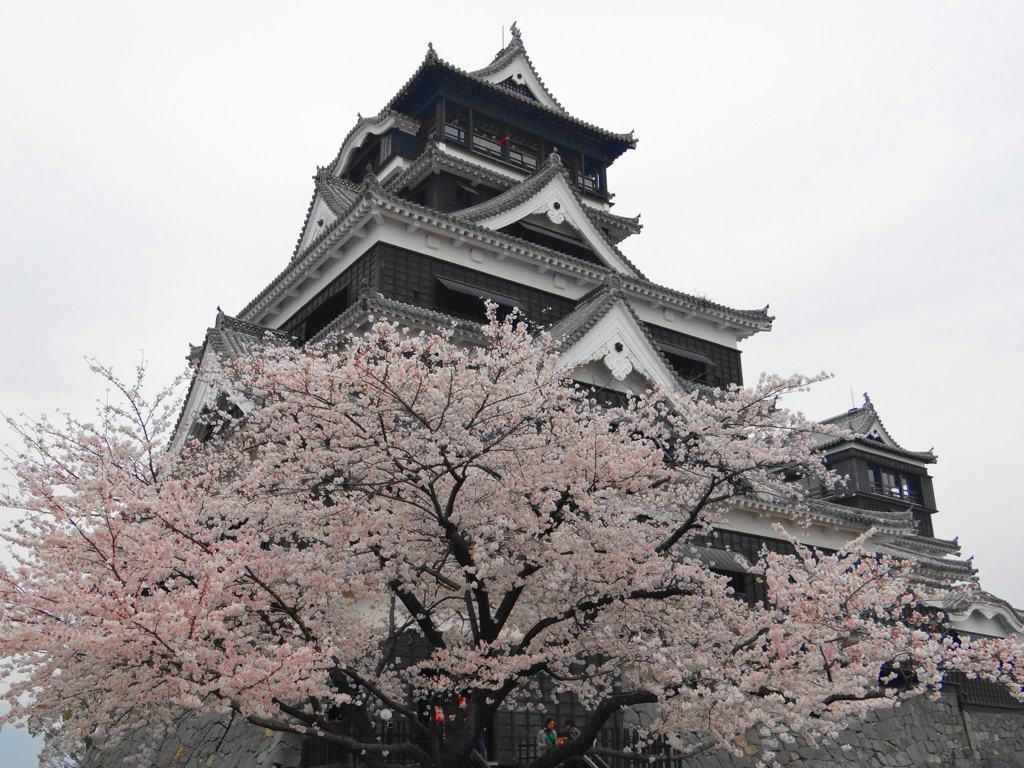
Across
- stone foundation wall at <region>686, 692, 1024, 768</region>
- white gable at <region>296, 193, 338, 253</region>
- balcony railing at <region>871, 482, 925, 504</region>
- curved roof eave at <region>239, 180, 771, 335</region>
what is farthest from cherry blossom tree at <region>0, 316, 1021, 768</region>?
balcony railing at <region>871, 482, 925, 504</region>

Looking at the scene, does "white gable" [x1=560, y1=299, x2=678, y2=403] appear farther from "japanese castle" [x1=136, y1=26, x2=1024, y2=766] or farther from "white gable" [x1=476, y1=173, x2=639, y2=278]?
"white gable" [x1=476, y1=173, x2=639, y2=278]

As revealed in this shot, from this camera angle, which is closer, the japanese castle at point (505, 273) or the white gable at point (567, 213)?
the japanese castle at point (505, 273)

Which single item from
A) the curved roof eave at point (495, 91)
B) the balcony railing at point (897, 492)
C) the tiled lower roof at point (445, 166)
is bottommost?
the balcony railing at point (897, 492)

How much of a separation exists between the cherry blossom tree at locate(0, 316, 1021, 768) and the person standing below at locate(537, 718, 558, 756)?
6.25ft

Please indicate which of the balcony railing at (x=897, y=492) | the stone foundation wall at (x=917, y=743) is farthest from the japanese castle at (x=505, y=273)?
the balcony railing at (x=897, y=492)

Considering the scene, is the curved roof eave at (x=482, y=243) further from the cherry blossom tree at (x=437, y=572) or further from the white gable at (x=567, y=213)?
the cherry blossom tree at (x=437, y=572)

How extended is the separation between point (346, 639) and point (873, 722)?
14236 millimetres

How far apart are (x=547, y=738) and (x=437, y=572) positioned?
4.44 meters

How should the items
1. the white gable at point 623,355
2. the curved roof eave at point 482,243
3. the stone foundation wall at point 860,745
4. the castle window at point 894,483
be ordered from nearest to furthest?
the stone foundation wall at point 860,745, the curved roof eave at point 482,243, the white gable at point 623,355, the castle window at point 894,483

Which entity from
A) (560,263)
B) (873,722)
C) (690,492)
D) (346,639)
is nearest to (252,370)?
(346,639)

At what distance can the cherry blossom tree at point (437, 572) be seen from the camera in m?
9.49

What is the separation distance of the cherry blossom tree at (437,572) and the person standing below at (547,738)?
6.25 ft

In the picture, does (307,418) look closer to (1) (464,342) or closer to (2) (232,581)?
(2) (232,581)

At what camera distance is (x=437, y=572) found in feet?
35.4
